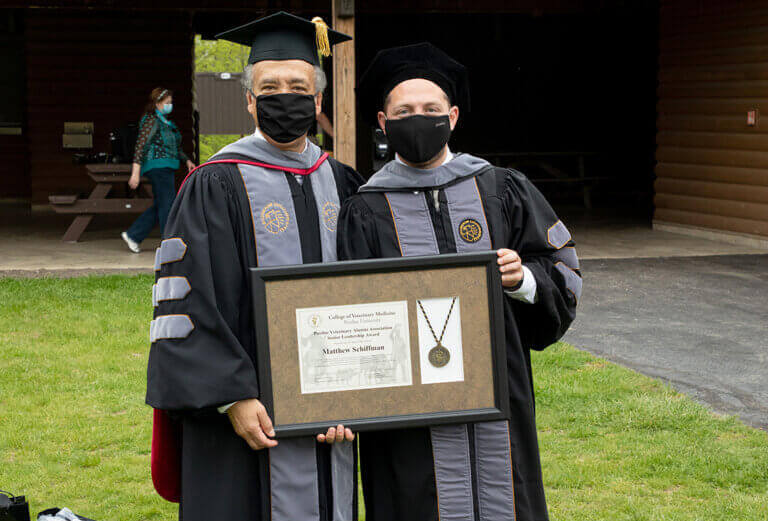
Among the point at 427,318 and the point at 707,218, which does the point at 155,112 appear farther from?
the point at 427,318

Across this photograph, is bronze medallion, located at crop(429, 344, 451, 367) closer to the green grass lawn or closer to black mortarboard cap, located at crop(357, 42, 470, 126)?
black mortarboard cap, located at crop(357, 42, 470, 126)

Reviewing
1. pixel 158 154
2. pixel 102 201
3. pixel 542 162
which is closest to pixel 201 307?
pixel 158 154

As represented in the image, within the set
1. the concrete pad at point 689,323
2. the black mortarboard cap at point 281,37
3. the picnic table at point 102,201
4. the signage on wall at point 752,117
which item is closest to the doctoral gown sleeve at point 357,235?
the black mortarboard cap at point 281,37

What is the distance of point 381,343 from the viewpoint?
2271 mm

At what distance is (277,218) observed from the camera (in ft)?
8.03

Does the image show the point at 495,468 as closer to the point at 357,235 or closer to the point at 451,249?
the point at 451,249

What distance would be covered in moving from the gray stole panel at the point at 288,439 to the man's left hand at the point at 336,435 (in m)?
0.16

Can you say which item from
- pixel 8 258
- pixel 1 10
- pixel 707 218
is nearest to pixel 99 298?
pixel 8 258

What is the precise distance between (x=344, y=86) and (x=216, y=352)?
6507 mm

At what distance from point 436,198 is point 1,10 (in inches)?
570

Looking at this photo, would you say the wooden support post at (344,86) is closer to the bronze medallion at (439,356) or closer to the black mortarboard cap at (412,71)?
the black mortarboard cap at (412,71)

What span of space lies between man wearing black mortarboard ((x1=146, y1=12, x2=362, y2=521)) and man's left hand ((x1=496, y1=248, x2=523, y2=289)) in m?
0.47

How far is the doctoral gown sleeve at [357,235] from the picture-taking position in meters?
2.50

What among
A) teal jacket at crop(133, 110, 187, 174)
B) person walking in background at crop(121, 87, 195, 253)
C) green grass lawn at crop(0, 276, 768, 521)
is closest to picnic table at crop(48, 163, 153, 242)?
person walking in background at crop(121, 87, 195, 253)
